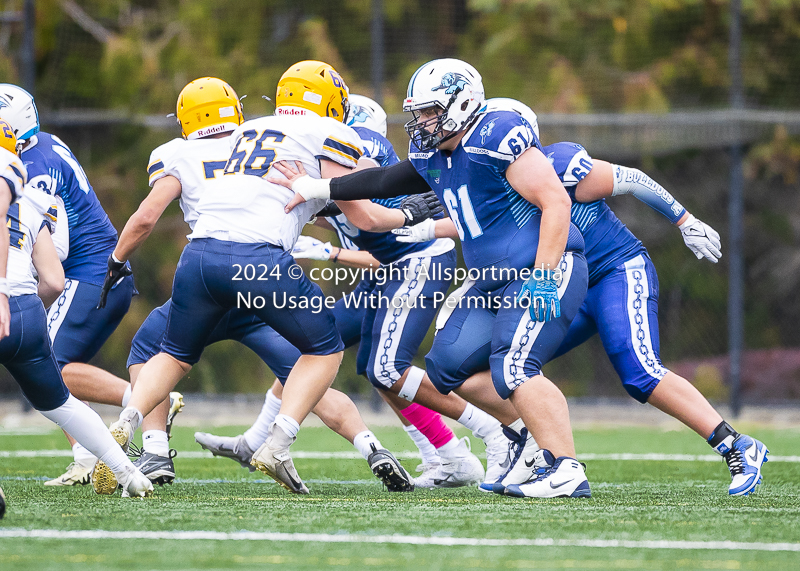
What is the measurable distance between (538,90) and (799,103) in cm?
252

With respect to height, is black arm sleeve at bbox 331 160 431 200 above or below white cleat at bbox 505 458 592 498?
above

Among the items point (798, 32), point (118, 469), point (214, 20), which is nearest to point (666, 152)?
point (798, 32)

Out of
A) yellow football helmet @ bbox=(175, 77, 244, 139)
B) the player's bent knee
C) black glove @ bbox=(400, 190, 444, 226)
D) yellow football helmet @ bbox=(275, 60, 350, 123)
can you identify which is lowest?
the player's bent knee

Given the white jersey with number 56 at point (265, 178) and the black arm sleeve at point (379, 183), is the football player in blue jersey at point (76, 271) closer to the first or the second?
the white jersey with number 56 at point (265, 178)

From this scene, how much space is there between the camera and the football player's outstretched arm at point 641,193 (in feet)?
15.0

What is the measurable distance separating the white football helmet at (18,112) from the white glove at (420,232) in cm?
178

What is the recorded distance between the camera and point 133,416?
4.47m

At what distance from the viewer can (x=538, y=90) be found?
11.2 meters

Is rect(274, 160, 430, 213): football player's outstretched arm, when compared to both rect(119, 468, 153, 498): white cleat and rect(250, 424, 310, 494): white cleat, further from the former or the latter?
rect(119, 468, 153, 498): white cleat

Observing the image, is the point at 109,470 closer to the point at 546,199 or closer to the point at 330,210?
the point at 330,210

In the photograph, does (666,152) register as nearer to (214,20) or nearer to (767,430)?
(767,430)

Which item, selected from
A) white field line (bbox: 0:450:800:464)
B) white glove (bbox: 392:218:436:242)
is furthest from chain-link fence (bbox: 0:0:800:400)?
white glove (bbox: 392:218:436:242)

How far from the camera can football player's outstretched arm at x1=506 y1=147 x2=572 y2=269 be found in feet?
13.6

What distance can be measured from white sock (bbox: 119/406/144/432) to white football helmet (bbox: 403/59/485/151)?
1.60 meters
